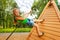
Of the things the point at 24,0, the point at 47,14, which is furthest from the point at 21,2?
the point at 47,14

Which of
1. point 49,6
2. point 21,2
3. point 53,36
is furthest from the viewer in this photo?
point 21,2

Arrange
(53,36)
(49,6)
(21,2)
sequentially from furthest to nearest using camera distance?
(21,2) < (49,6) < (53,36)

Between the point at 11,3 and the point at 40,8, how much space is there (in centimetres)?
47

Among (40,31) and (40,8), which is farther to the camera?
(40,8)

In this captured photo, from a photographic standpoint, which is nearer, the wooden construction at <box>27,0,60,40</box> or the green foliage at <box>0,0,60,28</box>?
the wooden construction at <box>27,0,60,40</box>

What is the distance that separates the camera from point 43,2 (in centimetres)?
267

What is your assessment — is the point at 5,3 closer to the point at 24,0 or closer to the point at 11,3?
the point at 11,3

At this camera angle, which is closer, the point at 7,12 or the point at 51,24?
the point at 51,24

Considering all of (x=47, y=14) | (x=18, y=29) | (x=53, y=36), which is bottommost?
(x=18, y=29)

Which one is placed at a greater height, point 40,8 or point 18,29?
point 40,8

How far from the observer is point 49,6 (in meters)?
1.97

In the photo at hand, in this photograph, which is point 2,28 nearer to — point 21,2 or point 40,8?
point 21,2

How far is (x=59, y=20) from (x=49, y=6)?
379mm

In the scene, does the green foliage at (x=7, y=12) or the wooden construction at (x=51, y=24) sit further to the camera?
the green foliage at (x=7, y=12)
